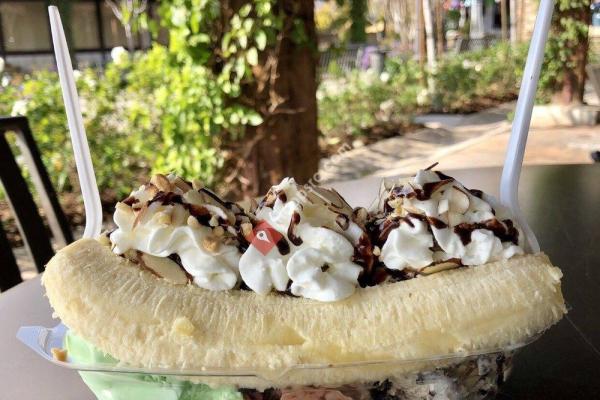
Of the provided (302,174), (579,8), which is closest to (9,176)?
(302,174)

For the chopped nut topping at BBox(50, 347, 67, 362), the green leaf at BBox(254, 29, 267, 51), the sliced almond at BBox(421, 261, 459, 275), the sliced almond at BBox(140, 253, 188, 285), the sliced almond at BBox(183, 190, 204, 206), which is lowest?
the chopped nut topping at BBox(50, 347, 67, 362)

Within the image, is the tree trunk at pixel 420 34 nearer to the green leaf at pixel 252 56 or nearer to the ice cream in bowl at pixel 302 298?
the green leaf at pixel 252 56

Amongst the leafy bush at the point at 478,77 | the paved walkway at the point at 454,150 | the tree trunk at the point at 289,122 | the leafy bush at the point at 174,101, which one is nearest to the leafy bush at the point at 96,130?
the leafy bush at the point at 174,101

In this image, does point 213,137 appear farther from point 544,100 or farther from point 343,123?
point 544,100

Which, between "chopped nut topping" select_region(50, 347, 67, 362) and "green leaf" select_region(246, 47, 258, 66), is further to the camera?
"green leaf" select_region(246, 47, 258, 66)

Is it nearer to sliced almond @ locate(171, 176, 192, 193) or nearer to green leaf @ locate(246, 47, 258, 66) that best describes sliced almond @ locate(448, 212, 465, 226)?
sliced almond @ locate(171, 176, 192, 193)

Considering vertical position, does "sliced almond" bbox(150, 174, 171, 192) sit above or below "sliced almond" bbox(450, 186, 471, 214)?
above

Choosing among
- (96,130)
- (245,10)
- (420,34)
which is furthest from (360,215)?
(420,34)

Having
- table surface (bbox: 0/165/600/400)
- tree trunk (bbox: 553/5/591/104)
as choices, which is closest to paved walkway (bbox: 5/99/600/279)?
tree trunk (bbox: 553/5/591/104)
